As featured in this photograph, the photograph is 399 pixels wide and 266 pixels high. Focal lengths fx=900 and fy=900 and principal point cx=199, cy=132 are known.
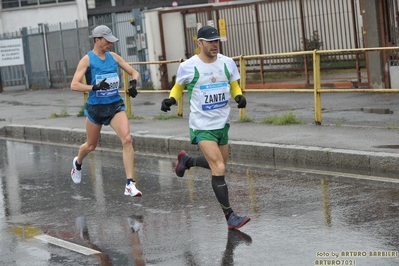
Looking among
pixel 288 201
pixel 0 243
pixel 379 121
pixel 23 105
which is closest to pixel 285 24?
pixel 23 105

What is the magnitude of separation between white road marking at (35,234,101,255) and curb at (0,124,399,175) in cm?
414

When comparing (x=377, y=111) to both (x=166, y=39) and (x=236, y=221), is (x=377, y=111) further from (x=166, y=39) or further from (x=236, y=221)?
(x=166, y=39)

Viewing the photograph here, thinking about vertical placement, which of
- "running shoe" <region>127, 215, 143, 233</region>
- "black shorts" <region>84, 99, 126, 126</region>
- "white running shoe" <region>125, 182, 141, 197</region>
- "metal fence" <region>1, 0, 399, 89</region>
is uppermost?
"metal fence" <region>1, 0, 399, 89</region>

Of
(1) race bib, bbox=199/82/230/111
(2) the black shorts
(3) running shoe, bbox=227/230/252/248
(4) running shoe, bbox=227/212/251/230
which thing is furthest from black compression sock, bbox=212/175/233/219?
(2) the black shorts

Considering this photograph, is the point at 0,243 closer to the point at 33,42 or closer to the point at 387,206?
the point at 387,206

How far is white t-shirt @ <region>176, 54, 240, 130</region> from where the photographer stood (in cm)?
826

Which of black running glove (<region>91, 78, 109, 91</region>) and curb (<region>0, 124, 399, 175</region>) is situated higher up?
black running glove (<region>91, 78, 109, 91</region>)

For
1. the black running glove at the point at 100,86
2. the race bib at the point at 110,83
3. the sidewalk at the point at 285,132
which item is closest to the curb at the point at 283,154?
the sidewalk at the point at 285,132

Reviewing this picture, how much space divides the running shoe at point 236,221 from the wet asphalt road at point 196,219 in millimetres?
75

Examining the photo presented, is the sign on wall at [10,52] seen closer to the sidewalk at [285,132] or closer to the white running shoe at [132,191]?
the sidewalk at [285,132]

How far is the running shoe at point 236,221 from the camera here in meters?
7.89

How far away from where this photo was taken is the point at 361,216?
8.13m

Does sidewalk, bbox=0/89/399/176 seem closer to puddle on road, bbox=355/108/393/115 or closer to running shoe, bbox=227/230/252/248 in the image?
puddle on road, bbox=355/108/393/115

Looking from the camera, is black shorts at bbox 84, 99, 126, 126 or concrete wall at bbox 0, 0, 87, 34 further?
concrete wall at bbox 0, 0, 87, 34
